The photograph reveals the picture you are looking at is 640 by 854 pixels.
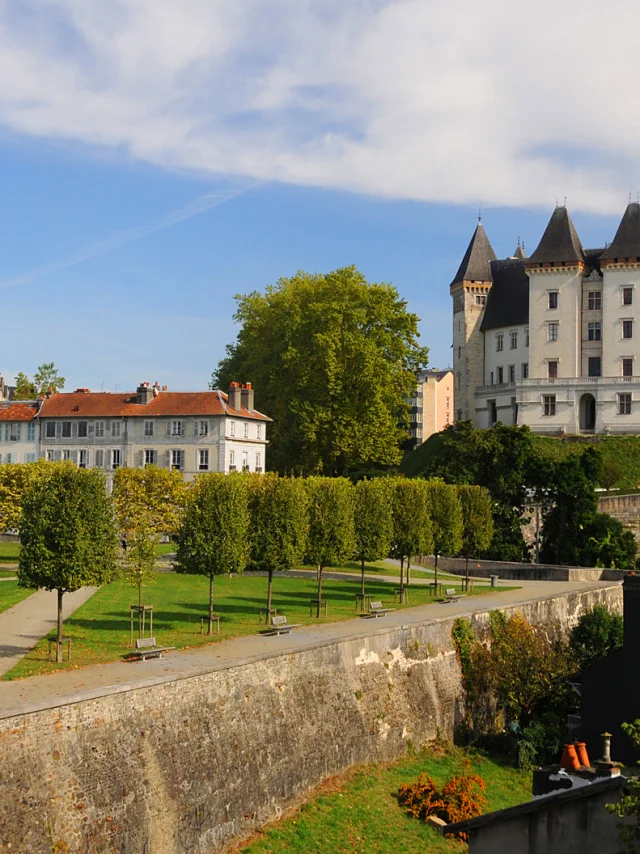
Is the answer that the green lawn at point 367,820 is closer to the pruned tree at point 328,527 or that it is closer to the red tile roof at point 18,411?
the pruned tree at point 328,527

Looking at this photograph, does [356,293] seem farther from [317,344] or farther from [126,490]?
[126,490]

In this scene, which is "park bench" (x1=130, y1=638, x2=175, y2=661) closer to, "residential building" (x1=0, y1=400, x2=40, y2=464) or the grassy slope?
"residential building" (x1=0, y1=400, x2=40, y2=464)

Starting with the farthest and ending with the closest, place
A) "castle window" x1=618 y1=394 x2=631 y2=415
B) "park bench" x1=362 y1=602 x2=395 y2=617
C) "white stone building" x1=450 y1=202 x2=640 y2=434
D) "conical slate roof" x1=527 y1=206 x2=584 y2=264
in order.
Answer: "conical slate roof" x1=527 y1=206 x2=584 y2=264 < "white stone building" x1=450 y1=202 x2=640 y2=434 < "castle window" x1=618 y1=394 x2=631 y2=415 < "park bench" x1=362 y1=602 x2=395 y2=617

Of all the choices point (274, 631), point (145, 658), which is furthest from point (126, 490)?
point (145, 658)

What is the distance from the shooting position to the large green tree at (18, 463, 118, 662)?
78.1ft

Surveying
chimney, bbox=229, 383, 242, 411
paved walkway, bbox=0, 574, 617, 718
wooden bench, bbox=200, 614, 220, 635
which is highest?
chimney, bbox=229, 383, 242, 411

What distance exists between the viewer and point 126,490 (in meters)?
49.1

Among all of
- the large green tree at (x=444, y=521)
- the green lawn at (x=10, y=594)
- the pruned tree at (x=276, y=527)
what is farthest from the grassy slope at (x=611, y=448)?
the green lawn at (x=10, y=594)

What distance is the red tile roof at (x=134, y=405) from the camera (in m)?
60.8

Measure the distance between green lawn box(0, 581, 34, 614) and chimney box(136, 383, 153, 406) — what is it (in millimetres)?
25945

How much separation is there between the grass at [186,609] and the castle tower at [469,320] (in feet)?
144

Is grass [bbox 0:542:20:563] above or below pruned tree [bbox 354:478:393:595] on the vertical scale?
below

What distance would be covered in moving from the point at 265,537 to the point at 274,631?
4.49m

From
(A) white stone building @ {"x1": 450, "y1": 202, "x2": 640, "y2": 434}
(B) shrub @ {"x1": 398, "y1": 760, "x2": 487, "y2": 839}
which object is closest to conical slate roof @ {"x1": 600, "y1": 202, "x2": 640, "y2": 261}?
(A) white stone building @ {"x1": 450, "y1": 202, "x2": 640, "y2": 434}
